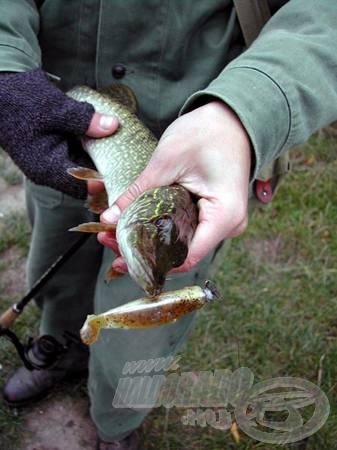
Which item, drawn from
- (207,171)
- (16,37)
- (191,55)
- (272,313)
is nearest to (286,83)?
(207,171)

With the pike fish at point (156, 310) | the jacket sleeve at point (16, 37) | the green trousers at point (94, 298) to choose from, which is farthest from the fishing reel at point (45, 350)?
the pike fish at point (156, 310)

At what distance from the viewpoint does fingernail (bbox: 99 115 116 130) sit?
1.55m

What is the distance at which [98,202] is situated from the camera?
150 cm

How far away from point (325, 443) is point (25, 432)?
0.99 metres

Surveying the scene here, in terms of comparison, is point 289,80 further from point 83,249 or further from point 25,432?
point 25,432

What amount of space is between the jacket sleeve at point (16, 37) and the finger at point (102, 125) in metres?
0.18

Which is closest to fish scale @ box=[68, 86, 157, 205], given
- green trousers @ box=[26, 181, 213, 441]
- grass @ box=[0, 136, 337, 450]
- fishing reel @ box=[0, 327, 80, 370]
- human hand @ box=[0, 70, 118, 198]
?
human hand @ box=[0, 70, 118, 198]

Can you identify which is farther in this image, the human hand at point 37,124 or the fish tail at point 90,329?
the human hand at point 37,124

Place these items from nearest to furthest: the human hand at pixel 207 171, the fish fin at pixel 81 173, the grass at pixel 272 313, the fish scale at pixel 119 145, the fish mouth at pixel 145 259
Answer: the fish mouth at pixel 145 259
the human hand at pixel 207 171
the fish fin at pixel 81 173
the fish scale at pixel 119 145
the grass at pixel 272 313

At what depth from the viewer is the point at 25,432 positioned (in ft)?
7.01

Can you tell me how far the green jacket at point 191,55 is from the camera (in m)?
1.16

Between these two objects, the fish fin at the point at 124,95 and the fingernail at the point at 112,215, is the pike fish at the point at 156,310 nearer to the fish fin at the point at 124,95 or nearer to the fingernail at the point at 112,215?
the fingernail at the point at 112,215

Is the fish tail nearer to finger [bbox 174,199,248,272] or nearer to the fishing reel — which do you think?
finger [bbox 174,199,248,272]
